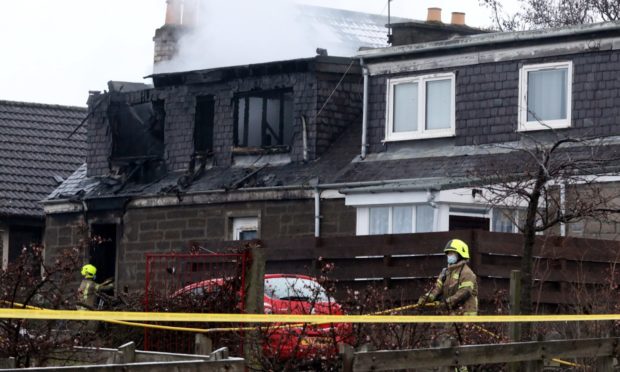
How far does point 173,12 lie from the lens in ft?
153

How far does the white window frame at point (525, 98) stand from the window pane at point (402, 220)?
101 inches

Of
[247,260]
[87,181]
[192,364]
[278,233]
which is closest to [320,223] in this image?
[278,233]

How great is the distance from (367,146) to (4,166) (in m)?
11.9

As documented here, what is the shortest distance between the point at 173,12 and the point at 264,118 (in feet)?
44.7

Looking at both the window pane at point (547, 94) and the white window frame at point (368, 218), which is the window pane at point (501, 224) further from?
the window pane at point (547, 94)

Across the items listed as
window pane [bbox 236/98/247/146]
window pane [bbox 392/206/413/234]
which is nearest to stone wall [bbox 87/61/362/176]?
window pane [bbox 236/98/247/146]

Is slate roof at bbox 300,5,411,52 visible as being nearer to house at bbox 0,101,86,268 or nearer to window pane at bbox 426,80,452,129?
house at bbox 0,101,86,268

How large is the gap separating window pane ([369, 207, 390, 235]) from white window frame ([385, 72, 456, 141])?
6.71 ft

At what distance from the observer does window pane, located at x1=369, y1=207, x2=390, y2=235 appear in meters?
29.2

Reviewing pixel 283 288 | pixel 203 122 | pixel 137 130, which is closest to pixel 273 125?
pixel 203 122

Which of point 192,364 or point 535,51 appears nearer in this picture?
point 192,364

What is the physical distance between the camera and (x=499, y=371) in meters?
16.5

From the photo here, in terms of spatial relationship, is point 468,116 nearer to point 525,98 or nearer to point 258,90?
point 525,98

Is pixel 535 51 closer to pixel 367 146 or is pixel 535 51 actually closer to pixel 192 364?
pixel 367 146
